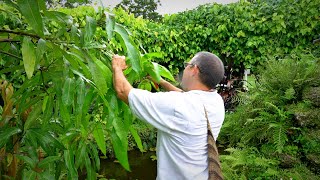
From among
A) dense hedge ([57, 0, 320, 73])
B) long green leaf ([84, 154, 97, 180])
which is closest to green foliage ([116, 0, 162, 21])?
dense hedge ([57, 0, 320, 73])

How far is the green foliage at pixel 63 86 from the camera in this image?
1079 millimetres

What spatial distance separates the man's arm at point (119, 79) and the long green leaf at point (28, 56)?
49 centimetres

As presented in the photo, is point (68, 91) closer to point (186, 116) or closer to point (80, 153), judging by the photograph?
point (80, 153)

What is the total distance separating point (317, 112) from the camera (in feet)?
13.0

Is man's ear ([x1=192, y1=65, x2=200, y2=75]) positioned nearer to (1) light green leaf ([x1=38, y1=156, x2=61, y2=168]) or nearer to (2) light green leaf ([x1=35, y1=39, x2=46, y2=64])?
(1) light green leaf ([x1=38, y1=156, x2=61, y2=168])

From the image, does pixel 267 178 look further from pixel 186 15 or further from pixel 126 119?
pixel 186 15

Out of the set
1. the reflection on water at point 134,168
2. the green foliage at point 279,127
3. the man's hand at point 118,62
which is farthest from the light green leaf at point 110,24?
the reflection on water at point 134,168

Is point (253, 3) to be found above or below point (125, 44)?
above

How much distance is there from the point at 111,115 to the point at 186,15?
618cm

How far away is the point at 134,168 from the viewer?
5062mm

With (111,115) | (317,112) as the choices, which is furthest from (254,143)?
(111,115)

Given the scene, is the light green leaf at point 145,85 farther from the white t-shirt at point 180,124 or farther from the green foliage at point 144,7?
the green foliage at point 144,7

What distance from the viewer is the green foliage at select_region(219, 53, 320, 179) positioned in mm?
3662

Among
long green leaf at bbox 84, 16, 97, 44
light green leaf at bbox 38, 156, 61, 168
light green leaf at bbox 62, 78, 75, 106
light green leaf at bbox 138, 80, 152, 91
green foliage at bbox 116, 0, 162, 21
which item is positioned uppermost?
green foliage at bbox 116, 0, 162, 21
